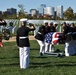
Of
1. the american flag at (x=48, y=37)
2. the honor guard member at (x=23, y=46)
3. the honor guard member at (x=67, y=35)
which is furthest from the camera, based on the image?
the american flag at (x=48, y=37)

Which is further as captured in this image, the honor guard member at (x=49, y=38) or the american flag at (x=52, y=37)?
the honor guard member at (x=49, y=38)

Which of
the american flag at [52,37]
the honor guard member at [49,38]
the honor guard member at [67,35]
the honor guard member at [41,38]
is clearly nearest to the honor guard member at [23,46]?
the honor guard member at [41,38]

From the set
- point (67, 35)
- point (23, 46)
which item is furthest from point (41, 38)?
point (23, 46)

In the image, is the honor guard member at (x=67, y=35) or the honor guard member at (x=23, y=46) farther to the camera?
the honor guard member at (x=67, y=35)

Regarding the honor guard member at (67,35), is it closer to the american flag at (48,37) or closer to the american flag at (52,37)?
the american flag at (52,37)

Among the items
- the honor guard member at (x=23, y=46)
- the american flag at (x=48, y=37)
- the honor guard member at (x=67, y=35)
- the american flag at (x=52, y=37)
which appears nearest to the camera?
the honor guard member at (x=23, y=46)

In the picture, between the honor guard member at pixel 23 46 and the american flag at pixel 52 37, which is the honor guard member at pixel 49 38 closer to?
the american flag at pixel 52 37

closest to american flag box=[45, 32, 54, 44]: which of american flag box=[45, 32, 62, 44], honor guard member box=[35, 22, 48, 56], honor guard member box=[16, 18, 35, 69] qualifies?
american flag box=[45, 32, 62, 44]

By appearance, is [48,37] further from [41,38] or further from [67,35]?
[67,35]

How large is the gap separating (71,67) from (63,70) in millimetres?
1003

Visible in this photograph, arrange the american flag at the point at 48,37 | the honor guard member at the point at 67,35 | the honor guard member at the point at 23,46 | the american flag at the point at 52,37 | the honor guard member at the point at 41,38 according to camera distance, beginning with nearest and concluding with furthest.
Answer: the honor guard member at the point at 23,46 < the honor guard member at the point at 67,35 < the honor guard member at the point at 41,38 < the american flag at the point at 52,37 < the american flag at the point at 48,37

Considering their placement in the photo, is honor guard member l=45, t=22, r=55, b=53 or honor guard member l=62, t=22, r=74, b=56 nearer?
honor guard member l=62, t=22, r=74, b=56

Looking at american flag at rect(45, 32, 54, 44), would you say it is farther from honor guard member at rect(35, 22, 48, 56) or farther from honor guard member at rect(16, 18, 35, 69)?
honor guard member at rect(16, 18, 35, 69)

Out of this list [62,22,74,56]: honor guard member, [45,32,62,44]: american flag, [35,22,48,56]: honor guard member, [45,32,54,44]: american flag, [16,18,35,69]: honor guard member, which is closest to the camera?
[16,18,35,69]: honor guard member
